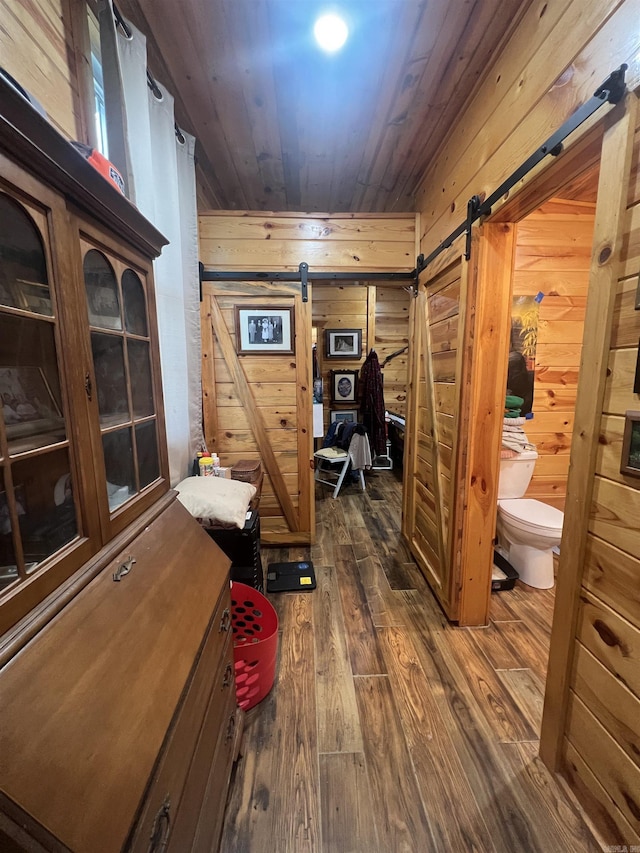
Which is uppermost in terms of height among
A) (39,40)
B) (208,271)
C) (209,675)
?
(39,40)

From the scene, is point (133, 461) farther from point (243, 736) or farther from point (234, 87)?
point (234, 87)

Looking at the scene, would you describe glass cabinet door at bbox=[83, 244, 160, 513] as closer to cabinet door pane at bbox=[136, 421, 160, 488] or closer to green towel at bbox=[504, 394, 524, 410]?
cabinet door pane at bbox=[136, 421, 160, 488]

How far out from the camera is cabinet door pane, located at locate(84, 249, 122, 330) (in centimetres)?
77

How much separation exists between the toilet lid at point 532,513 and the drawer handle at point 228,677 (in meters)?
1.87

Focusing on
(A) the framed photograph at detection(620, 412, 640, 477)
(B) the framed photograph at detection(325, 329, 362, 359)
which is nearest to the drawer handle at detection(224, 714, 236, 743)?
(A) the framed photograph at detection(620, 412, 640, 477)

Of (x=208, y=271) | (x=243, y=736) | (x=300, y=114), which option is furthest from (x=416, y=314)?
(x=243, y=736)

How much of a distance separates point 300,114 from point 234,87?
34 centimetres

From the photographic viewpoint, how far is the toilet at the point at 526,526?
2041 millimetres

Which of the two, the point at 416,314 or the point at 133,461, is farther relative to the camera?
the point at 416,314

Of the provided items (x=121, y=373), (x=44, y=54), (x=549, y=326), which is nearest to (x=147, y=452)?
(x=121, y=373)

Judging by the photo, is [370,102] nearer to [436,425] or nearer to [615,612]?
[436,425]

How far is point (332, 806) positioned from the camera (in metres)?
1.08

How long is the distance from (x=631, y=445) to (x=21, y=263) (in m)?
1.44

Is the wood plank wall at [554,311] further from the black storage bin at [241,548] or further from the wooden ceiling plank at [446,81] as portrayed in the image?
the black storage bin at [241,548]
